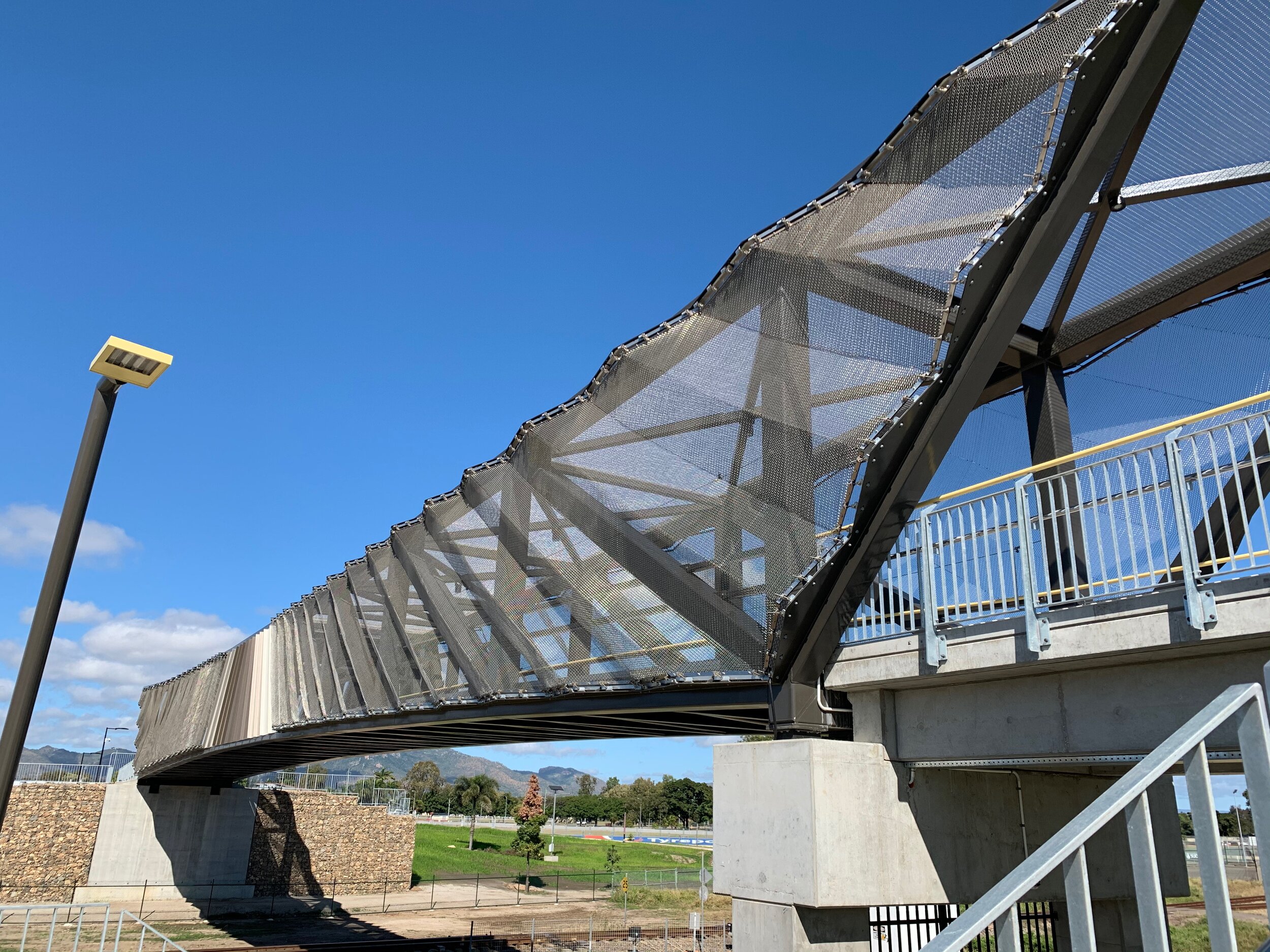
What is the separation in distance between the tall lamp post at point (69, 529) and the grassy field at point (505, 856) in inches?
2029

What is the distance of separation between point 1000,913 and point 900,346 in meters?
5.66

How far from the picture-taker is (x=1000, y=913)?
275cm

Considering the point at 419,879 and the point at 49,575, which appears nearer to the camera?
the point at 49,575

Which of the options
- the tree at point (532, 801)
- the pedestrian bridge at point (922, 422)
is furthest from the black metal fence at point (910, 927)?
the tree at point (532, 801)

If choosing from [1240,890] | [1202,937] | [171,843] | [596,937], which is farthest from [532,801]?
[1202,937]

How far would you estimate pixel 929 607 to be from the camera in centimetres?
780

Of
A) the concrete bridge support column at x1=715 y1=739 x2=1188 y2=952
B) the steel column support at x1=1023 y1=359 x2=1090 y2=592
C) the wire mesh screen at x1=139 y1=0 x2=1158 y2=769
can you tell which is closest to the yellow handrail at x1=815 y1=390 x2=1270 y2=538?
the wire mesh screen at x1=139 y1=0 x2=1158 y2=769

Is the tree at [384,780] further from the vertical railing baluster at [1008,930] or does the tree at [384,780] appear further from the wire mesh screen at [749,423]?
the vertical railing baluster at [1008,930]

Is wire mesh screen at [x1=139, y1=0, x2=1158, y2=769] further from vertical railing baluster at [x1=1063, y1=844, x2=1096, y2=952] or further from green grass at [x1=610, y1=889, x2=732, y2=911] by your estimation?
green grass at [x1=610, y1=889, x2=732, y2=911]

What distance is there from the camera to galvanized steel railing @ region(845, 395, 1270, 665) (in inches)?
243

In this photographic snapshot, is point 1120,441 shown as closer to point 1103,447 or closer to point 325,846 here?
point 1103,447

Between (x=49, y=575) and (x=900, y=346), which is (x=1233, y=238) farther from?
(x=49, y=575)

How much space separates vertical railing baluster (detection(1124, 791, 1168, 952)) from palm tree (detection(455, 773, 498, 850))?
85070 millimetres

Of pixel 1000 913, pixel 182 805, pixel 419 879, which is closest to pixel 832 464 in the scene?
pixel 1000 913
